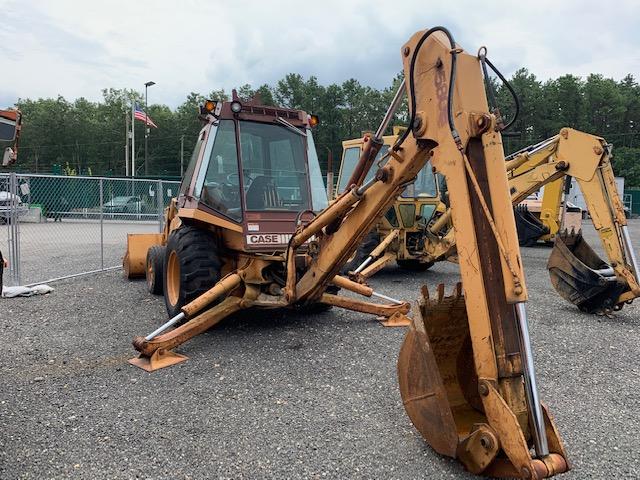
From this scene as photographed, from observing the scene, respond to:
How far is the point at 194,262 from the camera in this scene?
16.9 feet

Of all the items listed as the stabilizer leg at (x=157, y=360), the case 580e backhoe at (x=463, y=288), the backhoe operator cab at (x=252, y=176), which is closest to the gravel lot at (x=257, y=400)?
the stabilizer leg at (x=157, y=360)

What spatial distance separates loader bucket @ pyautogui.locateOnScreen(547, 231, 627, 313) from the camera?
248 inches

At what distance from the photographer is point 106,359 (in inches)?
180

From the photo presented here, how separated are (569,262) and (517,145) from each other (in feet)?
132

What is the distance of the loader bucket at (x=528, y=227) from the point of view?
14031 mm

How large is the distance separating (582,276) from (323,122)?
44317 mm

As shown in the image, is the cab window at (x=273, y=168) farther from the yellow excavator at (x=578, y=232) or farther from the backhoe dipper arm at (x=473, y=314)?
the backhoe dipper arm at (x=473, y=314)

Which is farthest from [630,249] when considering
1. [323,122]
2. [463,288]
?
[323,122]

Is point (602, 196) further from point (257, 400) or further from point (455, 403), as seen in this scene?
point (257, 400)

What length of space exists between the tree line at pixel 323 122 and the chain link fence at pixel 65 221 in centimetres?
3145

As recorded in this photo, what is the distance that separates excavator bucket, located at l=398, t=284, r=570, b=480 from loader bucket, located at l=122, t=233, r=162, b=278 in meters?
6.11

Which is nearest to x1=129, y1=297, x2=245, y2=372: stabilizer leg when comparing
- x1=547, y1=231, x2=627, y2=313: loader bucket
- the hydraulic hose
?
the hydraulic hose

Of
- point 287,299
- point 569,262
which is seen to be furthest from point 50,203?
point 569,262

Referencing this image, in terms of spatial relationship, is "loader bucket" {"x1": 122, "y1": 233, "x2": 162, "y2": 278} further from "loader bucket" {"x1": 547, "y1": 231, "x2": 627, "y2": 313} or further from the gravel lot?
"loader bucket" {"x1": 547, "y1": 231, "x2": 627, "y2": 313}
